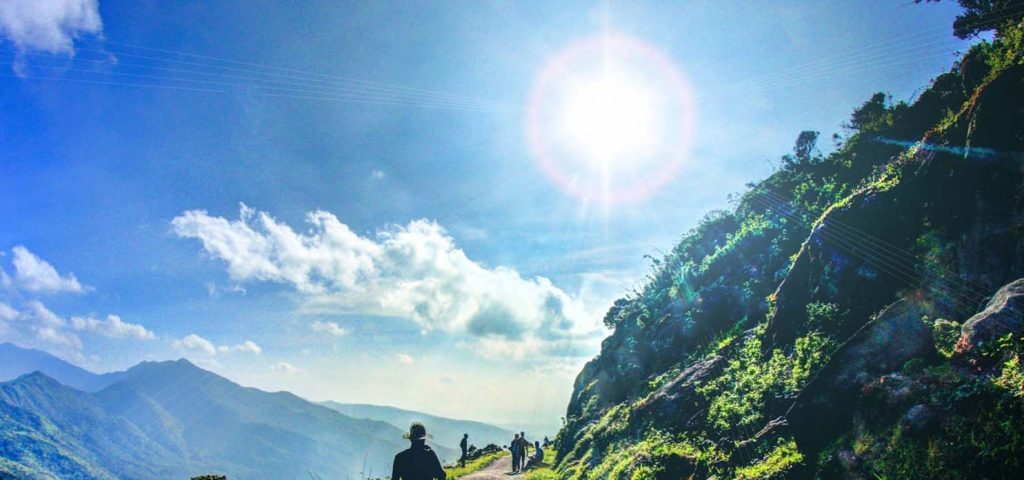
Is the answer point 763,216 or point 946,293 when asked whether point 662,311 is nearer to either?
point 763,216

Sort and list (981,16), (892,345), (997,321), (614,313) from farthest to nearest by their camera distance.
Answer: (614,313)
(981,16)
(892,345)
(997,321)

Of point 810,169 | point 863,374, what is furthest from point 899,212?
point 810,169

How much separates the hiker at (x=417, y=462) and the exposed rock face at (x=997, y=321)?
467 inches

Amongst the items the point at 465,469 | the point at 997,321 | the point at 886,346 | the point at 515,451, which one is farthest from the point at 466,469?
the point at 997,321

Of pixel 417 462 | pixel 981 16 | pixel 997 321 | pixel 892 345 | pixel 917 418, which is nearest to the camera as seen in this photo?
pixel 417 462

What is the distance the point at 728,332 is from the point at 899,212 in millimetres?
11929

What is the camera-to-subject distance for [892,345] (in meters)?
11.2

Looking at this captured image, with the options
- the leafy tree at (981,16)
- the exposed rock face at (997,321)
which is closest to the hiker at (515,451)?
the exposed rock face at (997,321)

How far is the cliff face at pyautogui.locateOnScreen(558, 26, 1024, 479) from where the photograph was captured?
8.81m

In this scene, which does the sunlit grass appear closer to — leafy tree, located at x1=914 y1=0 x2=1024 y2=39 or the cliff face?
the cliff face

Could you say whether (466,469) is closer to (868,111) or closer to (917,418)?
(917,418)

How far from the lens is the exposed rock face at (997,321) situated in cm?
915

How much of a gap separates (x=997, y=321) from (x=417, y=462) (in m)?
12.7

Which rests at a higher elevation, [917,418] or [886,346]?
[886,346]
